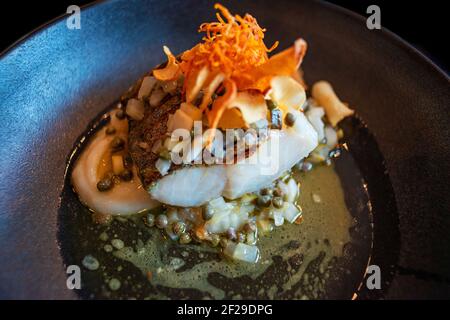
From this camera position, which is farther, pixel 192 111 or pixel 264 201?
pixel 264 201

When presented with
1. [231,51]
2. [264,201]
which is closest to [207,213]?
[264,201]

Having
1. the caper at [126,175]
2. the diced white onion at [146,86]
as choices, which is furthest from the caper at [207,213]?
the diced white onion at [146,86]

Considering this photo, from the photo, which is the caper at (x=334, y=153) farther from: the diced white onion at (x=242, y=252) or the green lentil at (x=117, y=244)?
the green lentil at (x=117, y=244)

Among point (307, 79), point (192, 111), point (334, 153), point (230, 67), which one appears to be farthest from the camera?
point (307, 79)

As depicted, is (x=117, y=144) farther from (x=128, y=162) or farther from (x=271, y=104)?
(x=271, y=104)

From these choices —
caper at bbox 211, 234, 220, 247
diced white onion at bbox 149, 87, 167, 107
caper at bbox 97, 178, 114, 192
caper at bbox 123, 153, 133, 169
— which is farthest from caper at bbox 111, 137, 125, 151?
caper at bbox 211, 234, 220, 247

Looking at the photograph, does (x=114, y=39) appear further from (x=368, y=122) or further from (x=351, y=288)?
(x=351, y=288)
